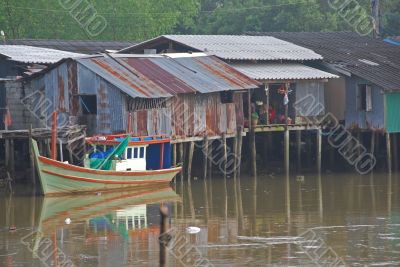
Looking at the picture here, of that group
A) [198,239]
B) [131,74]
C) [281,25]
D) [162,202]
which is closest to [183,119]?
[131,74]

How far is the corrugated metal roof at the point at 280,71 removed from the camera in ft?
133

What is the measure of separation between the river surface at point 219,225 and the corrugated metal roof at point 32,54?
6405mm

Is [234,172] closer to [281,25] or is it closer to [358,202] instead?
[358,202]

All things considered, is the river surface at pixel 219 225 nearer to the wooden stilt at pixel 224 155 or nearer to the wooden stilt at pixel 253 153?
the wooden stilt at pixel 224 155

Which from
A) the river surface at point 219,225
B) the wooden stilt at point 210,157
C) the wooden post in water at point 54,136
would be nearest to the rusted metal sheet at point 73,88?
the river surface at point 219,225

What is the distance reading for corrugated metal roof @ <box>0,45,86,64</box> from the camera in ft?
132

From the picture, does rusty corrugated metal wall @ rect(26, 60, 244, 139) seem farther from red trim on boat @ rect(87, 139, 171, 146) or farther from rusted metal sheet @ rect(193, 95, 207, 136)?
red trim on boat @ rect(87, 139, 171, 146)

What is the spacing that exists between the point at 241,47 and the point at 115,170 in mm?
10392

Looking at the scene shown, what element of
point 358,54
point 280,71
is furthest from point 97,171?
point 358,54

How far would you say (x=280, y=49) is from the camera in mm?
44000

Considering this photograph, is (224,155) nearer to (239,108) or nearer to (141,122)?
(239,108)

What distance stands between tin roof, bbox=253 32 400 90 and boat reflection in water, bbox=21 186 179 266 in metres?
10.1

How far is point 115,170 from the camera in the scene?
34844mm

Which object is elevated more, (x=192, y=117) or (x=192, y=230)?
(x=192, y=117)
